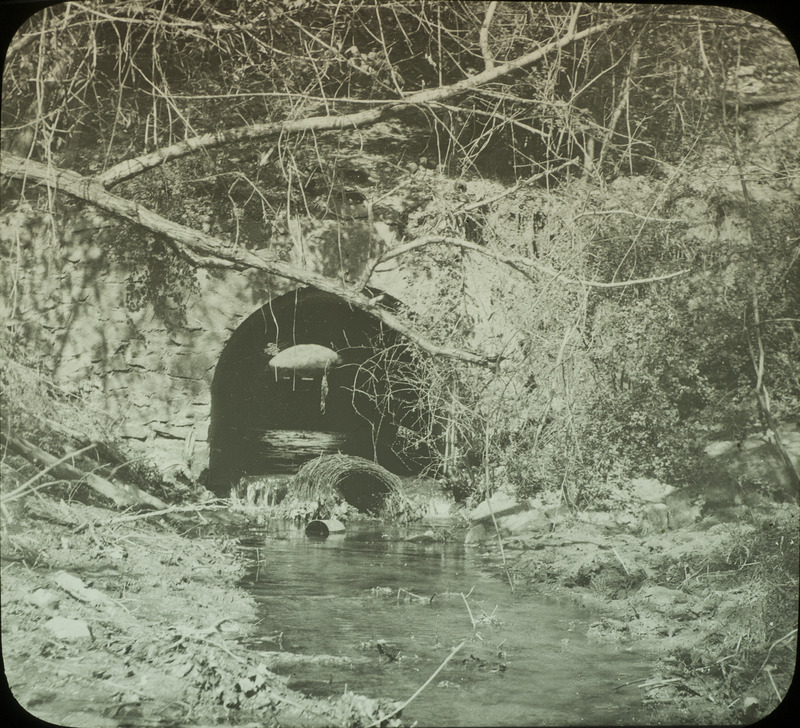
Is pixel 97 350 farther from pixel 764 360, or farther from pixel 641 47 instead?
pixel 764 360

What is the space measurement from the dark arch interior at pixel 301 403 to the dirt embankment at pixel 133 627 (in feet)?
1.00

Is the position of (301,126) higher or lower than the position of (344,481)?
higher

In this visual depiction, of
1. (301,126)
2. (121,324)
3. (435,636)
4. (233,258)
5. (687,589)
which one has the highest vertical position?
(301,126)

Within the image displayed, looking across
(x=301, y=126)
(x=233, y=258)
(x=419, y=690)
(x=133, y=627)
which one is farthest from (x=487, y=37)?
(x=133, y=627)

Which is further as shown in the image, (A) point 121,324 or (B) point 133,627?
(A) point 121,324

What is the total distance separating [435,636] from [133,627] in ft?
3.30

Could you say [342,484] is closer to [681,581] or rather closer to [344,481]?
[344,481]

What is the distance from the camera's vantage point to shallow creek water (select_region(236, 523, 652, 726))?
2375mm

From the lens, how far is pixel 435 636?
2494mm

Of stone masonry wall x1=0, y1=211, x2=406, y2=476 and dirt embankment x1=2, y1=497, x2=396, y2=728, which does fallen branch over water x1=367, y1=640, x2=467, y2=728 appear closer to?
dirt embankment x1=2, y1=497, x2=396, y2=728

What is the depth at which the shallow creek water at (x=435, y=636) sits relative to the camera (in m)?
2.38

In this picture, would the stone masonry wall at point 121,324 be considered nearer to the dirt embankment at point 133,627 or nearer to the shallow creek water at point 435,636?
the dirt embankment at point 133,627

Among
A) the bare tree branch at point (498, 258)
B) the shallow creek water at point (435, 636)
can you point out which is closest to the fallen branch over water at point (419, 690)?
the shallow creek water at point (435, 636)

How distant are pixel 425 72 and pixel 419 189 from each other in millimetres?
416
